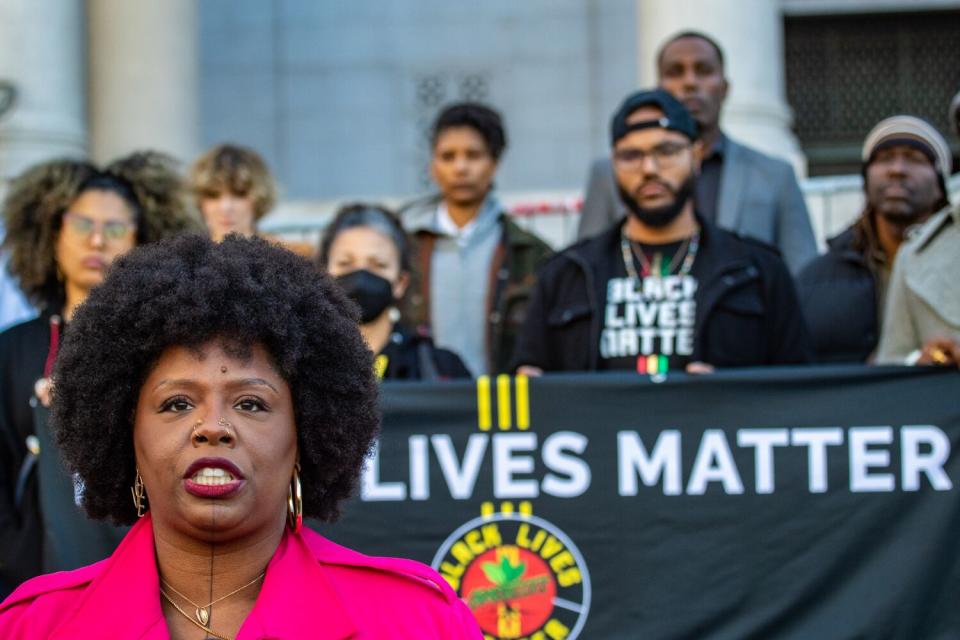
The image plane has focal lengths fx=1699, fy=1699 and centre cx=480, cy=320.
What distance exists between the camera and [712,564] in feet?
17.4

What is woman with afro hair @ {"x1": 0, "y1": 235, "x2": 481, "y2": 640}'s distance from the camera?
10.7 ft

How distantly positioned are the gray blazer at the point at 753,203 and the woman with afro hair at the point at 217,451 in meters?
4.05

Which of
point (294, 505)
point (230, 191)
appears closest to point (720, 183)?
point (230, 191)

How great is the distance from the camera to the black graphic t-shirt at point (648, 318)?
6082 mm

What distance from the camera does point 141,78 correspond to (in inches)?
507

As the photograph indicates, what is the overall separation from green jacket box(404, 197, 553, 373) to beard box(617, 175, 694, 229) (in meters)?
0.92

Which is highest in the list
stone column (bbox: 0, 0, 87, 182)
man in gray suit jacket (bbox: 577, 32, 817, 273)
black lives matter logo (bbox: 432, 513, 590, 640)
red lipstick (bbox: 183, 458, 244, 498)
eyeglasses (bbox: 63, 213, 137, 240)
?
stone column (bbox: 0, 0, 87, 182)

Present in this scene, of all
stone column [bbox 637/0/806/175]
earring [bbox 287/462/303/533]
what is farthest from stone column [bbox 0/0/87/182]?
earring [bbox 287/462/303/533]

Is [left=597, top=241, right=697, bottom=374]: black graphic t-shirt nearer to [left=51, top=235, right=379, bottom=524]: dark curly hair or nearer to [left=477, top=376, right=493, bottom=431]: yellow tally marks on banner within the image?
[left=477, top=376, right=493, bottom=431]: yellow tally marks on banner

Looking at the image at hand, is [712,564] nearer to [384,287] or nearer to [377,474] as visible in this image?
[377,474]

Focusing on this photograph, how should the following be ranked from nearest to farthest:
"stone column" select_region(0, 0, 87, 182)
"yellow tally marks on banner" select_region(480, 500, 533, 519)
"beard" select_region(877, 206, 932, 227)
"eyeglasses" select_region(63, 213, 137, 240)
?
"yellow tally marks on banner" select_region(480, 500, 533, 519) < "eyeglasses" select_region(63, 213, 137, 240) < "beard" select_region(877, 206, 932, 227) < "stone column" select_region(0, 0, 87, 182)

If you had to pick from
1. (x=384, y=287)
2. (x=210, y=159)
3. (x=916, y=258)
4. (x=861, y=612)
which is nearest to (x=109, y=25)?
(x=210, y=159)

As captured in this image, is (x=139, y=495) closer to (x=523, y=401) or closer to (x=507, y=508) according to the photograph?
(x=507, y=508)

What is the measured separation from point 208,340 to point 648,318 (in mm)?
3024
